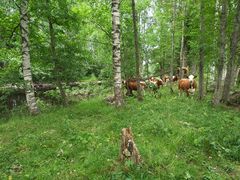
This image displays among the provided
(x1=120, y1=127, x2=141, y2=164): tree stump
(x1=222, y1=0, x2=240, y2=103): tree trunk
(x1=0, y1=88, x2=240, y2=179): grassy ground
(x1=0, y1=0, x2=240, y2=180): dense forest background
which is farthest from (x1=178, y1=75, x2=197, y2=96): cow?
(x1=120, y1=127, x2=141, y2=164): tree stump

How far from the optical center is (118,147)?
8055mm

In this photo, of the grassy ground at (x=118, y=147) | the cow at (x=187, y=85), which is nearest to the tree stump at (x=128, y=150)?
the grassy ground at (x=118, y=147)

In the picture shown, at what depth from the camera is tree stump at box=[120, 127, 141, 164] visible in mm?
6875

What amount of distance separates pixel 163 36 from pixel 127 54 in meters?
17.5

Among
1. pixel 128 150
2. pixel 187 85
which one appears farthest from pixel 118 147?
pixel 187 85

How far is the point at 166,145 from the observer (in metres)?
8.42

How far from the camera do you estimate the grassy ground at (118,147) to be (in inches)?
271

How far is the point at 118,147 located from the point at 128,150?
3.92 ft

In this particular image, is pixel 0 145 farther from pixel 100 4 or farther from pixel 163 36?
pixel 163 36

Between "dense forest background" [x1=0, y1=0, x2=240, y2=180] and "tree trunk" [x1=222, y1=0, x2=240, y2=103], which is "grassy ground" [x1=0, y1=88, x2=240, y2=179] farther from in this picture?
"tree trunk" [x1=222, y1=0, x2=240, y2=103]

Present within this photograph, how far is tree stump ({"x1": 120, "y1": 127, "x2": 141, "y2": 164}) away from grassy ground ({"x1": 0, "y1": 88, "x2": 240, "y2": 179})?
0.72ft

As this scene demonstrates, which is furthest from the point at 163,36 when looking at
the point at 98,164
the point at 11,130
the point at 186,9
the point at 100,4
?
the point at 98,164

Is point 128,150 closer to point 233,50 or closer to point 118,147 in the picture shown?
point 118,147

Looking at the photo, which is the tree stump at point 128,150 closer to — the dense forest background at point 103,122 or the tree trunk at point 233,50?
the dense forest background at point 103,122
